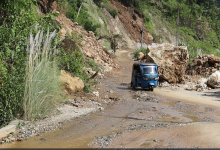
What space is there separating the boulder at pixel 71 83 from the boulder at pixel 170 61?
9.38 metres

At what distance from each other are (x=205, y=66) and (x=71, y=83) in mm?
14924

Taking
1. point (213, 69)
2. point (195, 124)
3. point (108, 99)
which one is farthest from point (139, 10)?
point (195, 124)

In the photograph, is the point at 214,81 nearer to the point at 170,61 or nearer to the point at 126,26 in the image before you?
the point at 170,61

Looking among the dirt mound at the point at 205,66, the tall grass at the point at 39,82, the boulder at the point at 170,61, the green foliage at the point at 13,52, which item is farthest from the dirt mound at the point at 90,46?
the tall grass at the point at 39,82

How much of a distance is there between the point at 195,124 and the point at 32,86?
489cm

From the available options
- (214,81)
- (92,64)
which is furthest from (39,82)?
(92,64)

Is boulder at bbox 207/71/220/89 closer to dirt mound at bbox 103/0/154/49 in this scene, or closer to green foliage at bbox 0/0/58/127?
green foliage at bbox 0/0/58/127

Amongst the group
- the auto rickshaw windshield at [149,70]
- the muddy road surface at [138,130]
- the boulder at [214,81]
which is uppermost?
the auto rickshaw windshield at [149,70]

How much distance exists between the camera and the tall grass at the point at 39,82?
8031 mm

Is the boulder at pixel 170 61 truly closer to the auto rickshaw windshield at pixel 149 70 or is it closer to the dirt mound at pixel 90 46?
the auto rickshaw windshield at pixel 149 70

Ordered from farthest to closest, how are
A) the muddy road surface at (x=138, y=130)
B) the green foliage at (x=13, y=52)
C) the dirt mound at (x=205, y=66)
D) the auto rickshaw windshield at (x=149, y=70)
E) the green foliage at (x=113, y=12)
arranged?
1. the green foliage at (x=113, y=12)
2. the dirt mound at (x=205, y=66)
3. the auto rickshaw windshield at (x=149, y=70)
4. the green foliage at (x=13, y=52)
5. the muddy road surface at (x=138, y=130)

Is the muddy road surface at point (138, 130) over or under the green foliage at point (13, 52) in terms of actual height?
under

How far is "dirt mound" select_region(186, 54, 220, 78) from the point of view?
24.1 metres

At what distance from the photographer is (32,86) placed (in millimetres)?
8055
